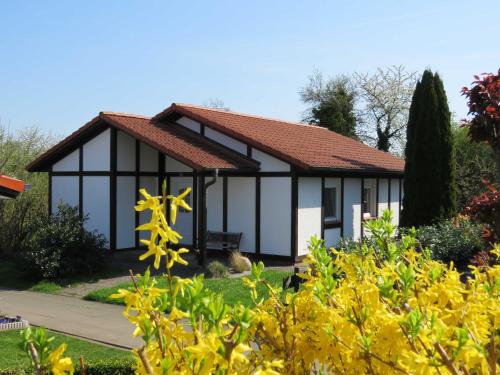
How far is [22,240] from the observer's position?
1947 centimetres

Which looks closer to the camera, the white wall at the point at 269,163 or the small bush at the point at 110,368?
the small bush at the point at 110,368

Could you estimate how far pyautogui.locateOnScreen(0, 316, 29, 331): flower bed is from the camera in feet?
32.8

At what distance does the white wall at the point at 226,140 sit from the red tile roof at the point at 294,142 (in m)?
0.24

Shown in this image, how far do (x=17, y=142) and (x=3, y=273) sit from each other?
7853 mm

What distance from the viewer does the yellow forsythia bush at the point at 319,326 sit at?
1820 mm

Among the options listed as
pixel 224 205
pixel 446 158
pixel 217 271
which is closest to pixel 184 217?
pixel 224 205

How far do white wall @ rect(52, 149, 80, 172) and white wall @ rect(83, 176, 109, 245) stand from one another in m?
0.59

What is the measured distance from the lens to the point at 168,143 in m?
16.6

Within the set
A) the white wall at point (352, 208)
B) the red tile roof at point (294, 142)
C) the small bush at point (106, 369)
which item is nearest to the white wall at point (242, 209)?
the red tile roof at point (294, 142)

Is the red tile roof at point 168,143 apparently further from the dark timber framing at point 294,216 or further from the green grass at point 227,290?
the green grass at point 227,290

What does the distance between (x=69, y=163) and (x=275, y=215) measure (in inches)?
258

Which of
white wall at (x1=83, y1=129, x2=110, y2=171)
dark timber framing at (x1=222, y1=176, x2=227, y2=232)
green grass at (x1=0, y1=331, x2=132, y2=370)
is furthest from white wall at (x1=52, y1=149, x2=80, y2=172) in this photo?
green grass at (x1=0, y1=331, x2=132, y2=370)

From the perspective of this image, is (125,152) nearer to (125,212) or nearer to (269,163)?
(125,212)

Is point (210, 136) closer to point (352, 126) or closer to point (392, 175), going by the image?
point (392, 175)
